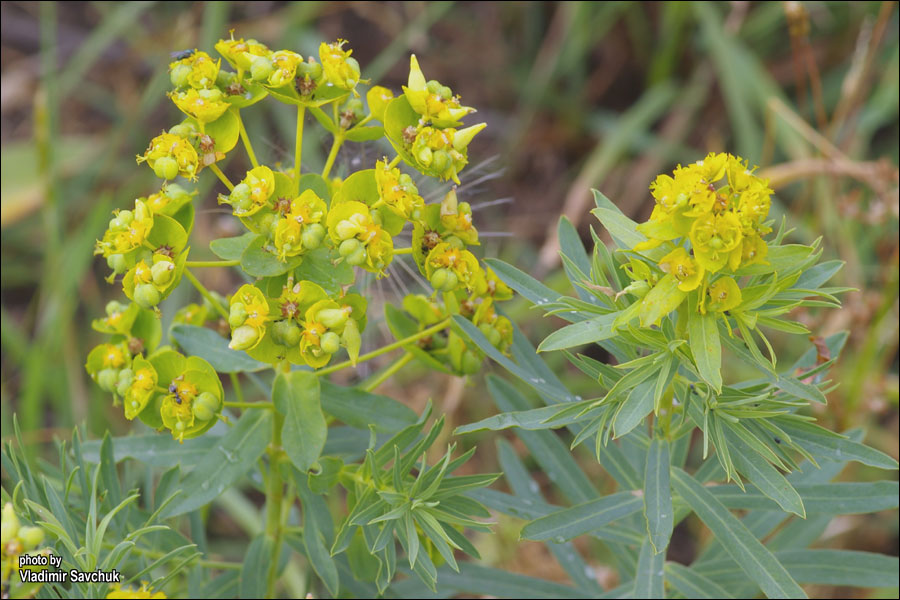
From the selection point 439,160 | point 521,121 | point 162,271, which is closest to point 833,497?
point 439,160

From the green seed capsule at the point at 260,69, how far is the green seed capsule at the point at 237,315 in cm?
50

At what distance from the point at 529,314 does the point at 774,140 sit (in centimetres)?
163

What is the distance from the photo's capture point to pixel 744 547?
6.50ft

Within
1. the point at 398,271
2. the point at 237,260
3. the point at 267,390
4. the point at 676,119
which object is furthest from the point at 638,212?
the point at 237,260

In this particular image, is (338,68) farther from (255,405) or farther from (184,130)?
(255,405)

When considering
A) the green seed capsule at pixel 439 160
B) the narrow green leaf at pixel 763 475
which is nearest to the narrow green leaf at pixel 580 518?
the narrow green leaf at pixel 763 475

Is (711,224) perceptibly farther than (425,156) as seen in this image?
No

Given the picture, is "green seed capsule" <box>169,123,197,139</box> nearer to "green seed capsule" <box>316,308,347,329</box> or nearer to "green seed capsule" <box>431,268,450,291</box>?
"green seed capsule" <box>316,308,347,329</box>

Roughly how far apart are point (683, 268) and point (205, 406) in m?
1.05

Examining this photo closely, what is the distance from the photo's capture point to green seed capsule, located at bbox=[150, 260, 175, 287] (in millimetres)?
1813

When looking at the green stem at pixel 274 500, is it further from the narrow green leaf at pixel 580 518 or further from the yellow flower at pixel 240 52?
the yellow flower at pixel 240 52

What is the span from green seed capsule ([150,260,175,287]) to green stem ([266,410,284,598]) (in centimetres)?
45

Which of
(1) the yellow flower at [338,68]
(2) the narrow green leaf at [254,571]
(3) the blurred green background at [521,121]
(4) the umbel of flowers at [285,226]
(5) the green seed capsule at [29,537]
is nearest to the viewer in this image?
(5) the green seed capsule at [29,537]

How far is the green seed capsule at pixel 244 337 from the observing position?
1.75m
